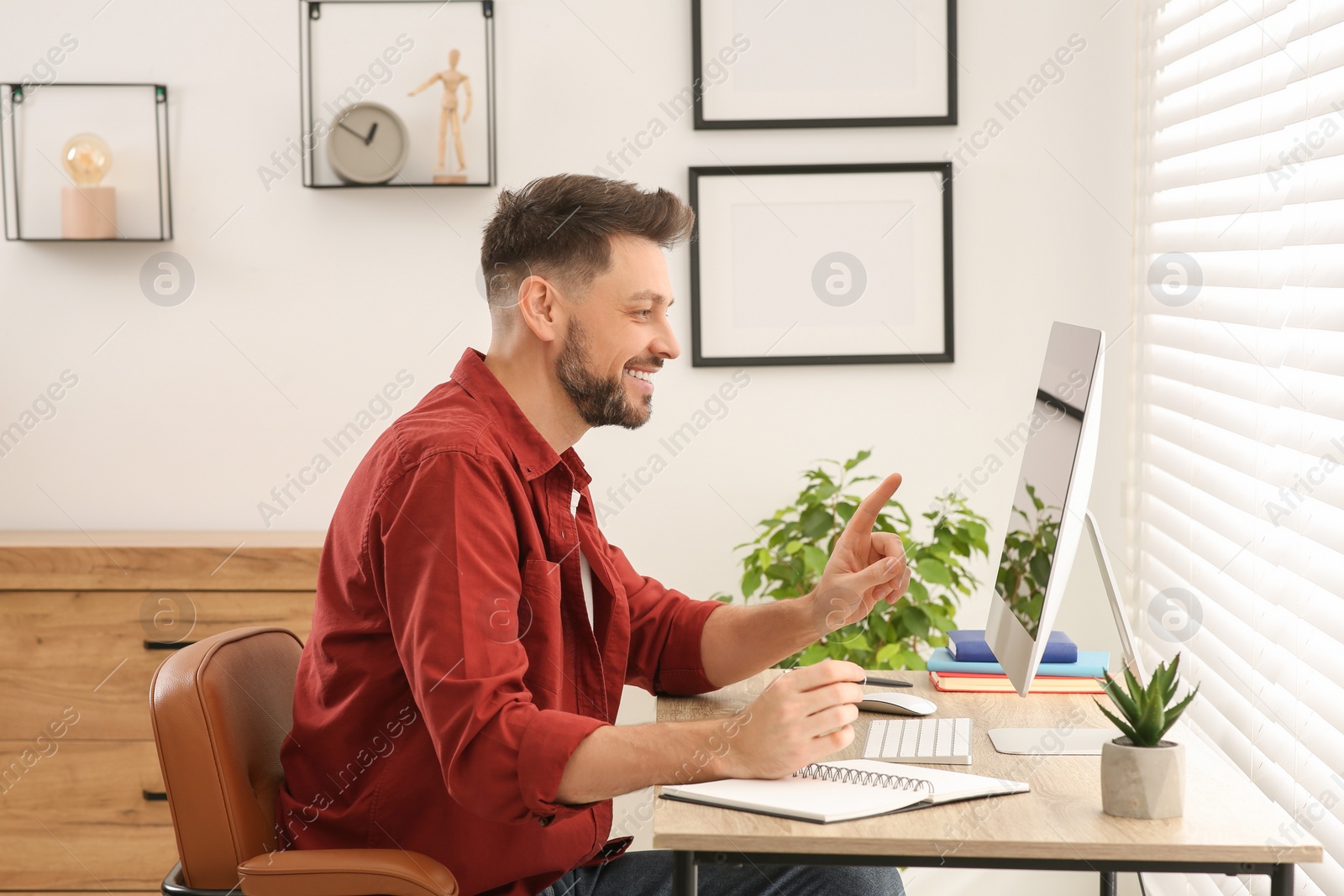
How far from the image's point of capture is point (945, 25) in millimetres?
2924

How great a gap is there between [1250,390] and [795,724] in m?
1.20

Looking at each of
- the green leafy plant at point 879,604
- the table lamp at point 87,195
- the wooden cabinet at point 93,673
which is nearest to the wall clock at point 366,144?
the table lamp at point 87,195

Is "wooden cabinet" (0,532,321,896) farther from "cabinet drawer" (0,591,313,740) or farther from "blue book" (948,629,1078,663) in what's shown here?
"blue book" (948,629,1078,663)

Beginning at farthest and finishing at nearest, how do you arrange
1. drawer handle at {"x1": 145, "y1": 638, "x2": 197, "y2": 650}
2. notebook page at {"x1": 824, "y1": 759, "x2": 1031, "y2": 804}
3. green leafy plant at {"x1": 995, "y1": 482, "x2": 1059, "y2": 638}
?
1. drawer handle at {"x1": 145, "y1": 638, "x2": 197, "y2": 650}
2. green leafy plant at {"x1": 995, "y1": 482, "x2": 1059, "y2": 638}
3. notebook page at {"x1": 824, "y1": 759, "x2": 1031, "y2": 804}

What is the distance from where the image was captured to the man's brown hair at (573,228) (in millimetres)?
1780

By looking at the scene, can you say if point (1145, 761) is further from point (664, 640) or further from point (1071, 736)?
point (664, 640)

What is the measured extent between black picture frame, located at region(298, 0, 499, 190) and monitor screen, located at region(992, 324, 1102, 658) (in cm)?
168

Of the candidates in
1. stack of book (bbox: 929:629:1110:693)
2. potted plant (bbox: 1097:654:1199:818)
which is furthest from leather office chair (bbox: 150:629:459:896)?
stack of book (bbox: 929:629:1110:693)

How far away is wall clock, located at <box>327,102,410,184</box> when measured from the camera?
9.54ft

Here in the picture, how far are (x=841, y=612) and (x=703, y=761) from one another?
490 mm

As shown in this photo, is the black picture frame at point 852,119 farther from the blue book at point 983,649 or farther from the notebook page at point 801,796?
the notebook page at point 801,796

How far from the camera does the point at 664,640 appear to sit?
191 centimetres

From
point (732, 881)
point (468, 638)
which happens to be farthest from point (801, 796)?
point (732, 881)

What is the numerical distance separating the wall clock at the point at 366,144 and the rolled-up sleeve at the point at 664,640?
140cm
